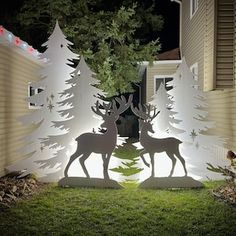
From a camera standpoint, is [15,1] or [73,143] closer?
[73,143]

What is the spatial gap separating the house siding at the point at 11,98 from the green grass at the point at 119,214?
207 cm

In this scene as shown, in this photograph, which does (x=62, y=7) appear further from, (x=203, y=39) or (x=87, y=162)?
(x=87, y=162)

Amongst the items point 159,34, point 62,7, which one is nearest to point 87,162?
point 62,7

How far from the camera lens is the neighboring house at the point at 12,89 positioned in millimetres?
9060

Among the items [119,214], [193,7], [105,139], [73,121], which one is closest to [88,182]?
[105,139]

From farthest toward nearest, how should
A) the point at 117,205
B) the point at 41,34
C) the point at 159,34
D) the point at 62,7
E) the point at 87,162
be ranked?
the point at 159,34
the point at 41,34
the point at 62,7
the point at 87,162
the point at 117,205

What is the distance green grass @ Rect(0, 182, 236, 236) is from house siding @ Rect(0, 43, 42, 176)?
207 cm

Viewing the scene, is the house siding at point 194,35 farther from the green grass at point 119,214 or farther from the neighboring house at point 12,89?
the green grass at point 119,214

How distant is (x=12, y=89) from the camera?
9.78m

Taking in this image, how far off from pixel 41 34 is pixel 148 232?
17.6m

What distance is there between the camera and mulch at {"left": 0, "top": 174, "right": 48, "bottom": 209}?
720 centimetres

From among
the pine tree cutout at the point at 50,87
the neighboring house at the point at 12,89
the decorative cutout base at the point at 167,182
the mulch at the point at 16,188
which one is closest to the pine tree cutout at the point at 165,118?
the decorative cutout base at the point at 167,182

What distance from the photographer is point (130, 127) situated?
22562 mm

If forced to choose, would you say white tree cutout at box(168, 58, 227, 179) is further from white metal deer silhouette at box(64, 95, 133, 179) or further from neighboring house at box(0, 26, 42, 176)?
neighboring house at box(0, 26, 42, 176)
